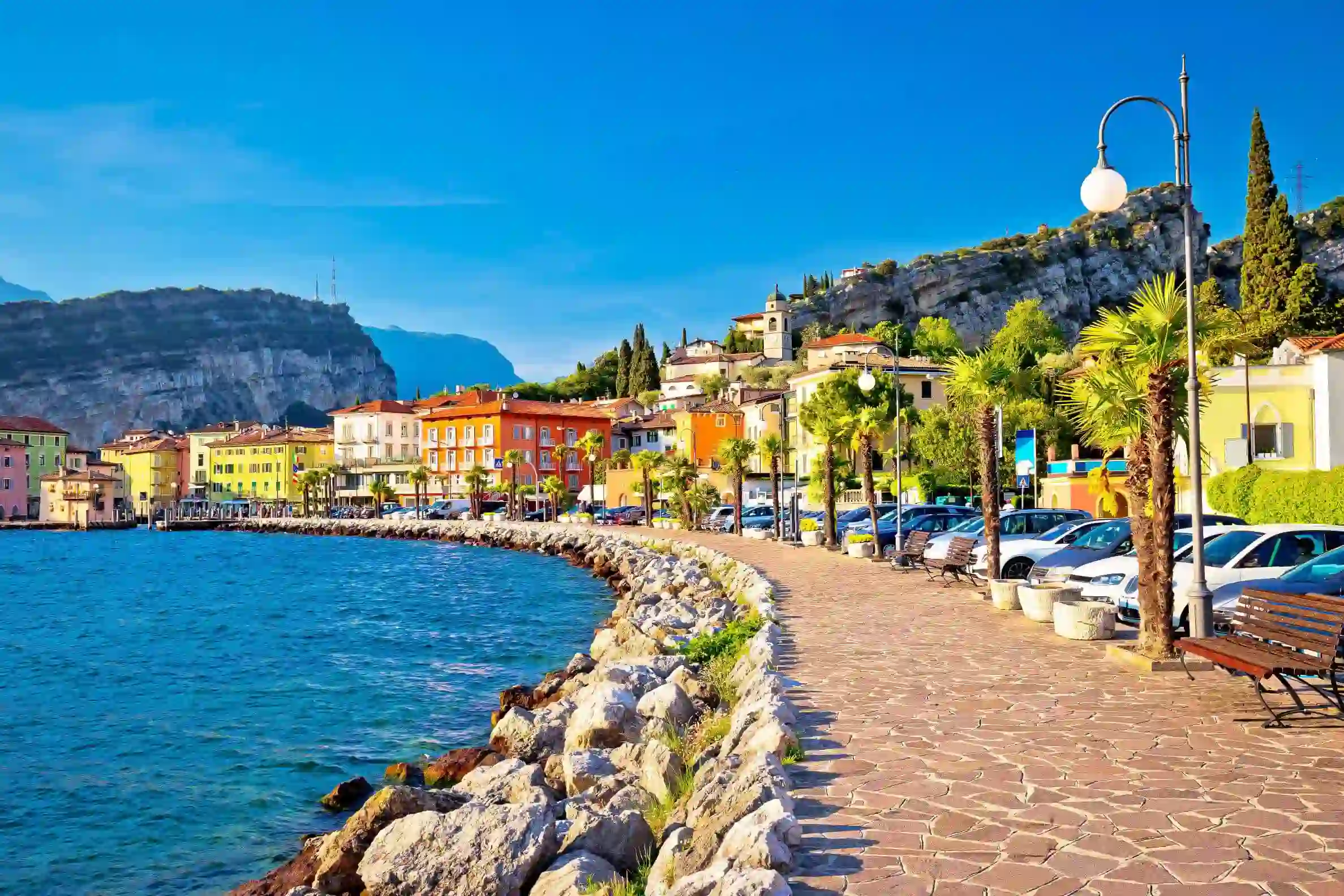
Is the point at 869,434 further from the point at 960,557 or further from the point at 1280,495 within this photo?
the point at 960,557

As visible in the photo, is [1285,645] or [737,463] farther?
[737,463]

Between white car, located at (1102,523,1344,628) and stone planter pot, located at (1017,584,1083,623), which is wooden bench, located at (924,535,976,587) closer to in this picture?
stone planter pot, located at (1017,584,1083,623)

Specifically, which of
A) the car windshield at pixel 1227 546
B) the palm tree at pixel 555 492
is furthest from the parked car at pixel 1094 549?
the palm tree at pixel 555 492

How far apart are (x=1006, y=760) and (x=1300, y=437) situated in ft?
124

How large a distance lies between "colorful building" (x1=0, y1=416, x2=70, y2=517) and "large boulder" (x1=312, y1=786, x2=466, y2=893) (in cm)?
15721

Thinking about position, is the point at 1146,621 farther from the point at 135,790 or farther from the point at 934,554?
the point at 934,554

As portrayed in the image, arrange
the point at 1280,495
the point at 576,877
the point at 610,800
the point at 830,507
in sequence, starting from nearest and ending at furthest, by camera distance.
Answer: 1. the point at 576,877
2. the point at 610,800
3. the point at 1280,495
4. the point at 830,507

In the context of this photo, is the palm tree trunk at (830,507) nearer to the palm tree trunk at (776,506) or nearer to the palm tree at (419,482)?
the palm tree trunk at (776,506)

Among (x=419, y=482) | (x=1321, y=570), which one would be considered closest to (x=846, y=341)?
(x=419, y=482)

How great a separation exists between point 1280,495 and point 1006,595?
18751 millimetres

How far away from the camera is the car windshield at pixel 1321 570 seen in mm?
13172

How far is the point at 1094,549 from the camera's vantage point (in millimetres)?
19688

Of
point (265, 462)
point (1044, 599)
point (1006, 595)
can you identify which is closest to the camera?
point (1044, 599)

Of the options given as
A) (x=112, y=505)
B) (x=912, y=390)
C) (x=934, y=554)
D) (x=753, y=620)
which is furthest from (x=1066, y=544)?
(x=112, y=505)
